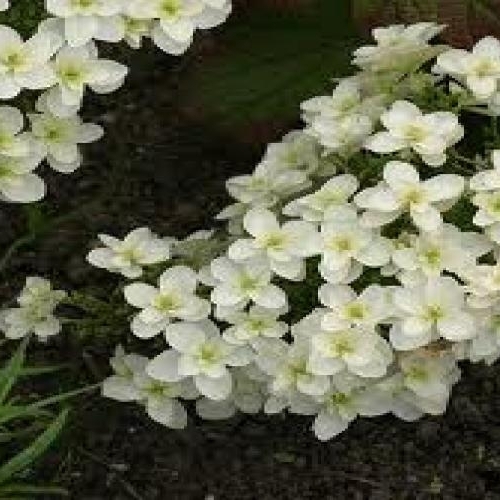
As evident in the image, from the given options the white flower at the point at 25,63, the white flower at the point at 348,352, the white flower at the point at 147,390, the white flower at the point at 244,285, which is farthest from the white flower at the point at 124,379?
the white flower at the point at 25,63

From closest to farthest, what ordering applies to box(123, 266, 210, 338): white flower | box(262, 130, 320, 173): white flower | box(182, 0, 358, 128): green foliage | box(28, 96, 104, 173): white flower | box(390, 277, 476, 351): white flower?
box(390, 277, 476, 351): white flower → box(123, 266, 210, 338): white flower → box(28, 96, 104, 173): white flower → box(262, 130, 320, 173): white flower → box(182, 0, 358, 128): green foliage

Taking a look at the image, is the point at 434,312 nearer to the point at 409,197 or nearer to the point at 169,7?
the point at 409,197

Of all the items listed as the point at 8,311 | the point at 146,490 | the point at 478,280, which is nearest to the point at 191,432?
the point at 146,490

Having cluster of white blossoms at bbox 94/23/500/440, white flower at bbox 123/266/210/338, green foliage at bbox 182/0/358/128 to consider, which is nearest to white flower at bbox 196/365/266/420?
cluster of white blossoms at bbox 94/23/500/440

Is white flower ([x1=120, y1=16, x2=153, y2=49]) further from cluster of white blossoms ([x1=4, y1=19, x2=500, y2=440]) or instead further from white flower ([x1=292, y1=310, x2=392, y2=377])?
white flower ([x1=292, y1=310, x2=392, y2=377])

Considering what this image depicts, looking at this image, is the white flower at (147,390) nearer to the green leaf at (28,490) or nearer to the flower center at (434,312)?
the green leaf at (28,490)

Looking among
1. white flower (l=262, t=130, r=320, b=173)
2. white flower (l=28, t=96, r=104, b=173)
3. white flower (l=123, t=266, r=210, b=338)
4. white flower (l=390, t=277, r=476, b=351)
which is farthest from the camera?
white flower (l=262, t=130, r=320, b=173)

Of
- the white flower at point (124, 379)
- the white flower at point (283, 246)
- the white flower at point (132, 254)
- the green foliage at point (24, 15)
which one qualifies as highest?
the white flower at point (283, 246)

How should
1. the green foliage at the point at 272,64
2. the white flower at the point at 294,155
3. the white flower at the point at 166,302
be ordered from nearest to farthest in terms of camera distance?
the white flower at the point at 166,302, the white flower at the point at 294,155, the green foliage at the point at 272,64
